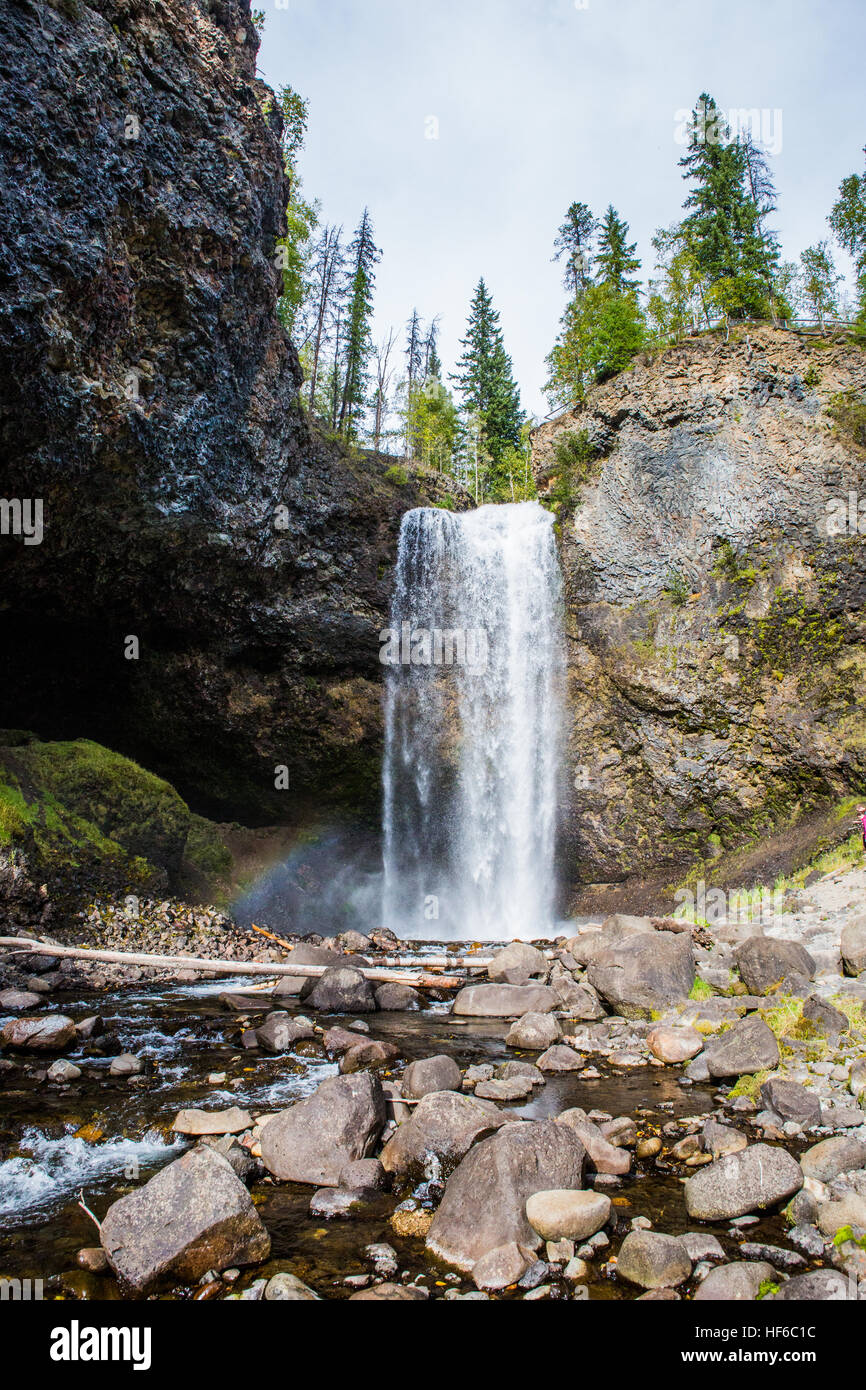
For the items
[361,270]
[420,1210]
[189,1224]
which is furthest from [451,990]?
[361,270]

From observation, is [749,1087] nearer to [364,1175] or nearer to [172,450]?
[364,1175]

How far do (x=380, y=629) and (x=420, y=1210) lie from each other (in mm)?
15879

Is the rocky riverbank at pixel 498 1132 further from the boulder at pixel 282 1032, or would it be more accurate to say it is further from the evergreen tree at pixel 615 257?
the evergreen tree at pixel 615 257

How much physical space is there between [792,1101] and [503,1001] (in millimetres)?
4651

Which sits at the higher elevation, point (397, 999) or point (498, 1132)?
point (498, 1132)

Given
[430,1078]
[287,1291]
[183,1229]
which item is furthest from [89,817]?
[287,1291]

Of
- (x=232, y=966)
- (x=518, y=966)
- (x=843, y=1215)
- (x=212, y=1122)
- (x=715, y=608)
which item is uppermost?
(x=715, y=608)

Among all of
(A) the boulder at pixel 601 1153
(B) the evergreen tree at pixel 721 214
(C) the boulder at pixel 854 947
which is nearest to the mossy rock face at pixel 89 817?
(A) the boulder at pixel 601 1153

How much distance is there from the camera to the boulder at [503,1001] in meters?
9.52

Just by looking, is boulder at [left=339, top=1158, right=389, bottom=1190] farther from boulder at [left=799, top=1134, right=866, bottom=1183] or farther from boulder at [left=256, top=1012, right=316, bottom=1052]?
boulder at [left=256, top=1012, right=316, bottom=1052]

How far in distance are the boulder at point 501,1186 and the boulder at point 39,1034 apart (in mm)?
5213

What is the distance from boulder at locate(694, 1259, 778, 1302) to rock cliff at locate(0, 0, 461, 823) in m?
12.9

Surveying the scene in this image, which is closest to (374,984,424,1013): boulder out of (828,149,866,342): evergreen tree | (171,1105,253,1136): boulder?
(171,1105,253,1136): boulder

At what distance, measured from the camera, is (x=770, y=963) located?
8.73 metres
